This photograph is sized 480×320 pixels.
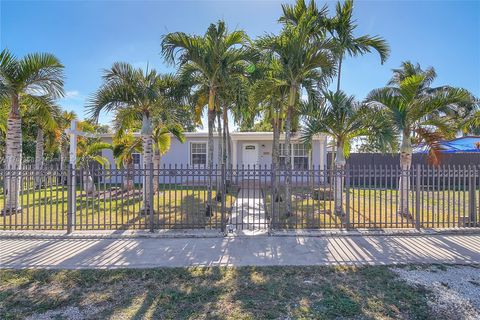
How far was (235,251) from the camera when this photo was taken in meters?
5.46

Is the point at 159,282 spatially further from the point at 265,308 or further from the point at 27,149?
the point at 27,149

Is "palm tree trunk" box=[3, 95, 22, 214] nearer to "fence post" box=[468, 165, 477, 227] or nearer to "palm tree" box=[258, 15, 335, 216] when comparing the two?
"palm tree" box=[258, 15, 335, 216]

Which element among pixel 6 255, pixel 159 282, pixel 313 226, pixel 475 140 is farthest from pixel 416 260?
pixel 475 140

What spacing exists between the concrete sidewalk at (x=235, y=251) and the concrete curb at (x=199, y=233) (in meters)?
0.12

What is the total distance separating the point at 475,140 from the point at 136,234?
16798 millimetres

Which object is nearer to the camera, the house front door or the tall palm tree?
the tall palm tree

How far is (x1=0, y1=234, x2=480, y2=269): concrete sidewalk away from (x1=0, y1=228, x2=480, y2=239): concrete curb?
0.40 feet

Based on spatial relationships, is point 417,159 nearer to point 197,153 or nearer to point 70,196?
point 197,153

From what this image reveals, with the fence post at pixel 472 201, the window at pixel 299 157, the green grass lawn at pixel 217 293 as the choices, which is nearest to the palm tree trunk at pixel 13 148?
the green grass lawn at pixel 217 293

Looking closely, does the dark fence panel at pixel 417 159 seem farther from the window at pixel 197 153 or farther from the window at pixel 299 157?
the window at pixel 197 153

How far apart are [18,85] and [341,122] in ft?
31.8

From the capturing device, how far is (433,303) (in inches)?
139

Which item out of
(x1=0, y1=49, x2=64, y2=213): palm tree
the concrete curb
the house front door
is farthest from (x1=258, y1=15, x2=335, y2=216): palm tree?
the house front door

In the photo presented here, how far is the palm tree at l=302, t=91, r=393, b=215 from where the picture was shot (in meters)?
7.74
